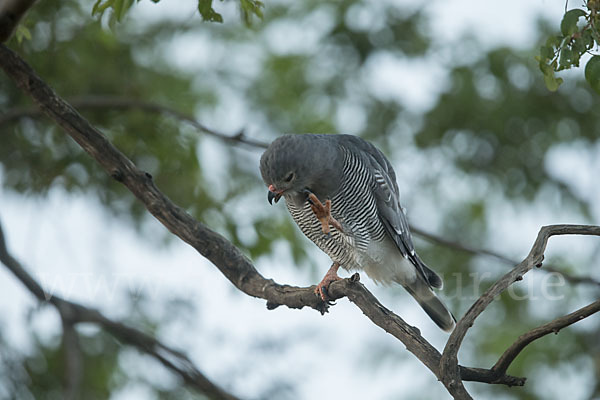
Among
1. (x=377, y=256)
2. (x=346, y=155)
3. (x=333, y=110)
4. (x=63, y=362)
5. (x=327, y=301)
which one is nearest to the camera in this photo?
(x=327, y=301)

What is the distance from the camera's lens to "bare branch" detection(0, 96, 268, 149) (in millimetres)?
5234

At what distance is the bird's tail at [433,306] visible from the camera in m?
5.62

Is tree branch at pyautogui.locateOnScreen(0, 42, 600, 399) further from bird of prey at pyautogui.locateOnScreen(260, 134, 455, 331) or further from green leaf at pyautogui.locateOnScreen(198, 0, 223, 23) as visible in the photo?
green leaf at pyautogui.locateOnScreen(198, 0, 223, 23)

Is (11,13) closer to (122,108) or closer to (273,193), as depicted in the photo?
(273,193)

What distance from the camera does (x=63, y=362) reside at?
239 inches

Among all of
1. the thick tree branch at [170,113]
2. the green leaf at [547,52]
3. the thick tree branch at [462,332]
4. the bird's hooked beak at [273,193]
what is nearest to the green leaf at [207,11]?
the bird's hooked beak at [273,193]

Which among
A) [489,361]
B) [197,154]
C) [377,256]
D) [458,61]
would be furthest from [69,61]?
[489,361]

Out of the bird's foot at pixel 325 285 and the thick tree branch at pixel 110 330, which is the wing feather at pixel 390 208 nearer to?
the bird's foot at pixel 325 285

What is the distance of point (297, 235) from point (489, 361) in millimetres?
3206

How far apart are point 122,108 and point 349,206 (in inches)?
99.3

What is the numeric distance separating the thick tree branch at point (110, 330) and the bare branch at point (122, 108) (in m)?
1.17

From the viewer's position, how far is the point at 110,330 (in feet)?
17.1

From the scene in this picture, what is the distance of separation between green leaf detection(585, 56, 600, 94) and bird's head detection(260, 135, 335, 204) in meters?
2.02

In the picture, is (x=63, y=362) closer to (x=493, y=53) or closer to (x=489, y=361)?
(x=489, y=361)
